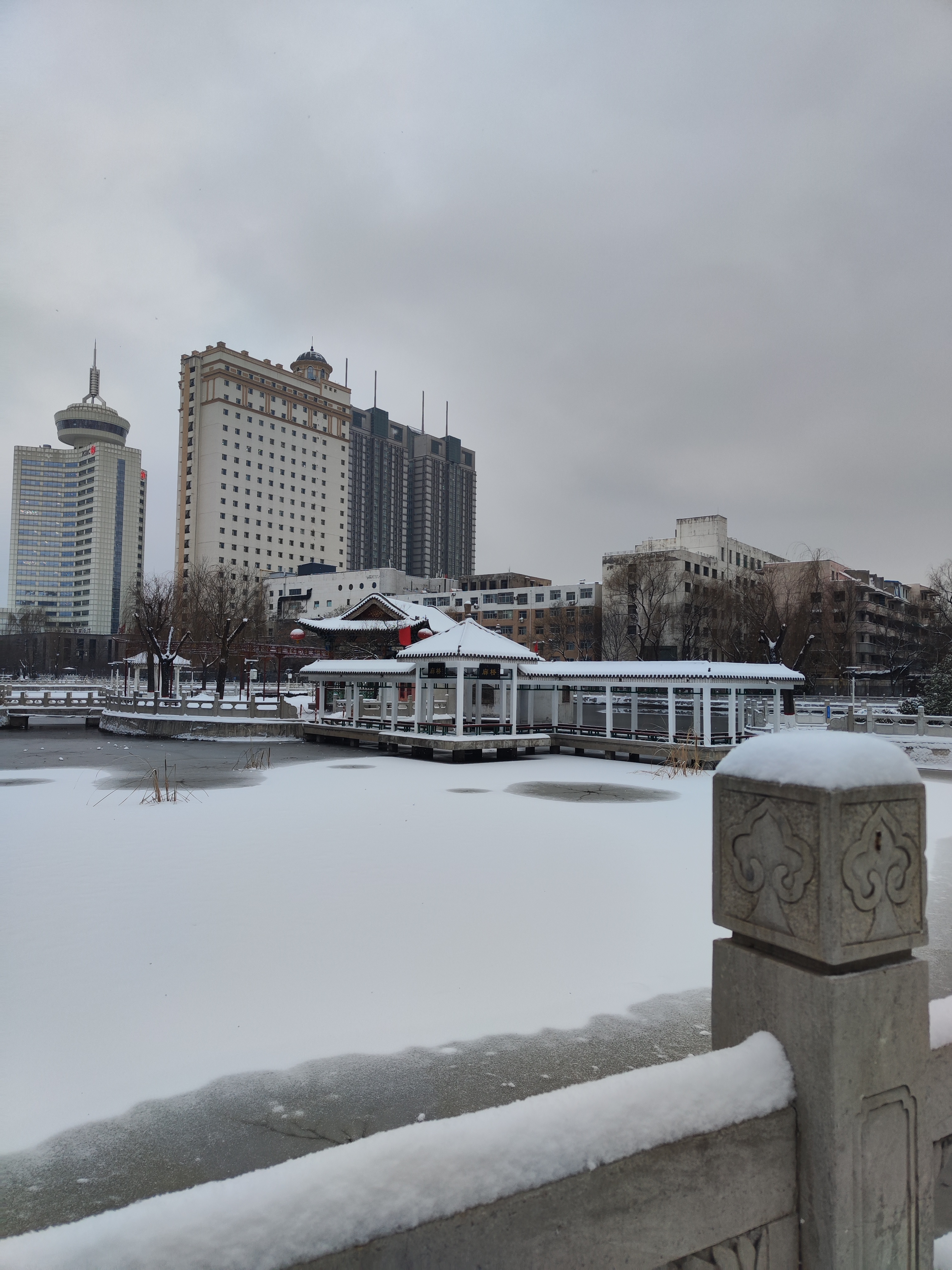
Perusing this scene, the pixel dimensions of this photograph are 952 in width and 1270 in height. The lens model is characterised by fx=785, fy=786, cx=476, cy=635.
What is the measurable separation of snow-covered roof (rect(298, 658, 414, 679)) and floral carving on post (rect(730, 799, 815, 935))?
2576 centimetres

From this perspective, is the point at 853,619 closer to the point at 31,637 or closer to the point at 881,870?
the point at 881,870

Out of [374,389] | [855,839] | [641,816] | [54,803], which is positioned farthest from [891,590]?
[374,389]

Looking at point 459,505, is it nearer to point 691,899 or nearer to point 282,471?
point 282,471

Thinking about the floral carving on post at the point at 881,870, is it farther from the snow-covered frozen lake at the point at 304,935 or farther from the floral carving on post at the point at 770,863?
the snow-covered frozen lake at the point at 304,935

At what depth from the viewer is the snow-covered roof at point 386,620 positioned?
38.8 meters

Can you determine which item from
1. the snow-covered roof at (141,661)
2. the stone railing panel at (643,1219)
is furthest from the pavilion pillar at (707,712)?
the snow-covered roof at (141,661)

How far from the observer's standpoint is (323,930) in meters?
7.78

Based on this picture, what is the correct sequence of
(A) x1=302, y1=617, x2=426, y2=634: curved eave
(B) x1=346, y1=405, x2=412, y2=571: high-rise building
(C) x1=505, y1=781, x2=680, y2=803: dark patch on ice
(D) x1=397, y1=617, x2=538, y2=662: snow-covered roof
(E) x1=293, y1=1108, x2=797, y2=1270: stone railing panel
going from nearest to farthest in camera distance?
(E) x1=293, y1=1108, x2=797, y2=1270: stone railing panel < (C) x1=505, y1=781, x2=680, y2=803: dark patch on ice < (D) x1=397, y1=617, x2=538, y2=662: snow-covered roof < (A) x1=302, y1=617, x2=426, y2=634: curved eave < (B) x1=346, y1=405, x2=412, y2=571: high-rise building

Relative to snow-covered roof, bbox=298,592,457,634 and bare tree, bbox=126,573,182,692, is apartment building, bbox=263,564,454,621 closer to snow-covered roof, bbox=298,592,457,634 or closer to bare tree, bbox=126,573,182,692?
bare tree, bbox=126,573,182,692

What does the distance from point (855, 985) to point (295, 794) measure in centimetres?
1591

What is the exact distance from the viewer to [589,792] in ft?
58.6

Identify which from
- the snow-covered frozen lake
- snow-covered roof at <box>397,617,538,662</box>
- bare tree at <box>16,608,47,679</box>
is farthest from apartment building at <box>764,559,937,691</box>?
bare tree at <box>16,608,47,679</box>

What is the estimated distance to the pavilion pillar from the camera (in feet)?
79.4

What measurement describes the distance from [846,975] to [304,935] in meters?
6.38
